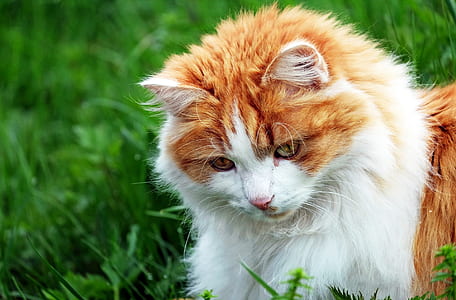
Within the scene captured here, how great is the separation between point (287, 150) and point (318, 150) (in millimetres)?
98

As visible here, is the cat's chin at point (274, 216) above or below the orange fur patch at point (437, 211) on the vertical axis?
below

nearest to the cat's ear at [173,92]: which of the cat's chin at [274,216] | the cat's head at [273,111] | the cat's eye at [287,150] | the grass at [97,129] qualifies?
the cat's head at [273,111]

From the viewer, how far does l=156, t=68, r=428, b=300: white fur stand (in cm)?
245

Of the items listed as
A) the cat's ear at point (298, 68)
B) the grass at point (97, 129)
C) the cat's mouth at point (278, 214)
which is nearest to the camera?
the cat's ear at point (298, 68)

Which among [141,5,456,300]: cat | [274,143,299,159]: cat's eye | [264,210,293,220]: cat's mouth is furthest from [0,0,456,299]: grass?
[274,143,299,159]: cat's eye

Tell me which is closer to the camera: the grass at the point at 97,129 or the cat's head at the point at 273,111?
the cat's head at the point at 273,111

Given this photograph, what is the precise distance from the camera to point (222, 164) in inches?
99.7

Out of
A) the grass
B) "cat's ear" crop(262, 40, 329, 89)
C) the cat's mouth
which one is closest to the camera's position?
"cat's ear" crop(262, 40, 329, 89)

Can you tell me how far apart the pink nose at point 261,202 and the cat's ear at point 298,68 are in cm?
36

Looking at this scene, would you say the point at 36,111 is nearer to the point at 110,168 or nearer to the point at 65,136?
the point at 65,136

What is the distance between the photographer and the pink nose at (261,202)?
2393 mm

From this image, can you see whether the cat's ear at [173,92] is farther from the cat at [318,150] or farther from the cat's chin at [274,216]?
the cat's chin at [274,216]

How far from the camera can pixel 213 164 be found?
2.55 metres

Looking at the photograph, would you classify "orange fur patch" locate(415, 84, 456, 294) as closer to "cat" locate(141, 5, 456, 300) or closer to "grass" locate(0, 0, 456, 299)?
"cat" locate(141, 5, 456, 300)
